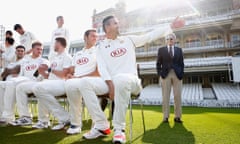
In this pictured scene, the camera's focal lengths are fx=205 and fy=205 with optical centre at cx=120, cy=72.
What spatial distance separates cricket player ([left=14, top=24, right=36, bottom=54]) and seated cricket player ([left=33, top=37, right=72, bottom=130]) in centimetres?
173

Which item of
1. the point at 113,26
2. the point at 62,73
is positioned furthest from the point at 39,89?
the point at 113,26

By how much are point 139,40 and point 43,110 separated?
6.23 ft

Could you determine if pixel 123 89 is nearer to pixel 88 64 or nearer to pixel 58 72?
pixel 88 64

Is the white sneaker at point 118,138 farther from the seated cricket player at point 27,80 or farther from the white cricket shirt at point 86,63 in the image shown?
the seated cricket player at point 27,80

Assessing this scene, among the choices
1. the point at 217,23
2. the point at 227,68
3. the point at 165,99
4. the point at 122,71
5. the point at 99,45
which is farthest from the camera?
the point at 217,23

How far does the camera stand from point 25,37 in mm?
4750

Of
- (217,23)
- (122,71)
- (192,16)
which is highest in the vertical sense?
(192,16)

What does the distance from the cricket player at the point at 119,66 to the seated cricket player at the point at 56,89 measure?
2.60ft

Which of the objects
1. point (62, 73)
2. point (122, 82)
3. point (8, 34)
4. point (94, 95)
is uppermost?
point (8, 34)

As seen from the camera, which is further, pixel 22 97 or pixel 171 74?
pixel 171 74

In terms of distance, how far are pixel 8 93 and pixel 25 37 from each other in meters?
1.73

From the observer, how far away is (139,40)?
2.57 meters

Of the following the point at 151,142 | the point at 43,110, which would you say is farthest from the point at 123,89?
the point at 43,110

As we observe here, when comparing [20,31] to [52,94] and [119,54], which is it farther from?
[119,54]
